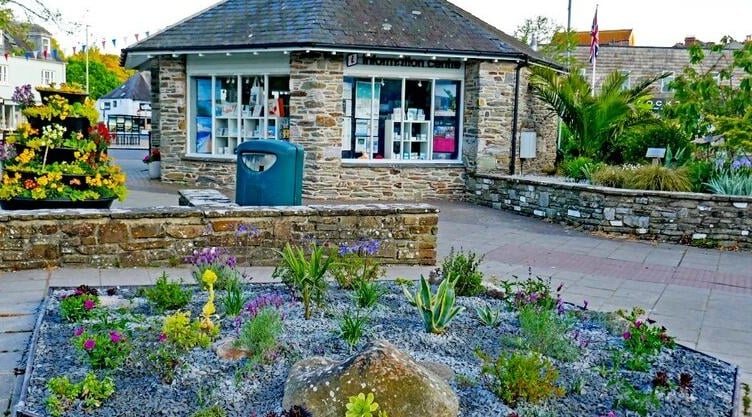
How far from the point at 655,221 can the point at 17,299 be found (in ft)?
30.5

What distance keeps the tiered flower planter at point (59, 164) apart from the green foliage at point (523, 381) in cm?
644

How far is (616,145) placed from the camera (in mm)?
17375

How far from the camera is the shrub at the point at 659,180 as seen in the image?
1223 centimetres

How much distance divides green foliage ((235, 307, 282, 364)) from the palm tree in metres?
13.4

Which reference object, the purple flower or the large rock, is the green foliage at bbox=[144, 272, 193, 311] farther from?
the large rock

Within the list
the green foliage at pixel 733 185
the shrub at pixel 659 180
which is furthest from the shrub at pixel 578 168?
the green foliage at pixel 733 185

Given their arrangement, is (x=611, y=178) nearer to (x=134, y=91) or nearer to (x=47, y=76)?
(x=134, y=91)

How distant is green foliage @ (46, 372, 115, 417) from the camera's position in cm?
390

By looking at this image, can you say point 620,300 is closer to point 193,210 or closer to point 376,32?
point 193,210

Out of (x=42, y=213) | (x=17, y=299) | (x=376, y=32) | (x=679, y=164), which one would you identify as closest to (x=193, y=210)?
(x=42, y=213)

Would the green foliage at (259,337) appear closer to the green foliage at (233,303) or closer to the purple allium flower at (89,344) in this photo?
the green foliage at (233,303)

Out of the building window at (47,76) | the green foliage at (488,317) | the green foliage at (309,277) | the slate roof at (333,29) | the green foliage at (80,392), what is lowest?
the green foliage at (80,392)

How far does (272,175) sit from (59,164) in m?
2.61

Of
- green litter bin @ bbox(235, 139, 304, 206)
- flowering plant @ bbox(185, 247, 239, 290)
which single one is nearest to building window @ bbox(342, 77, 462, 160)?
green litter bin @ bbox(235, 139, 304, 206)
